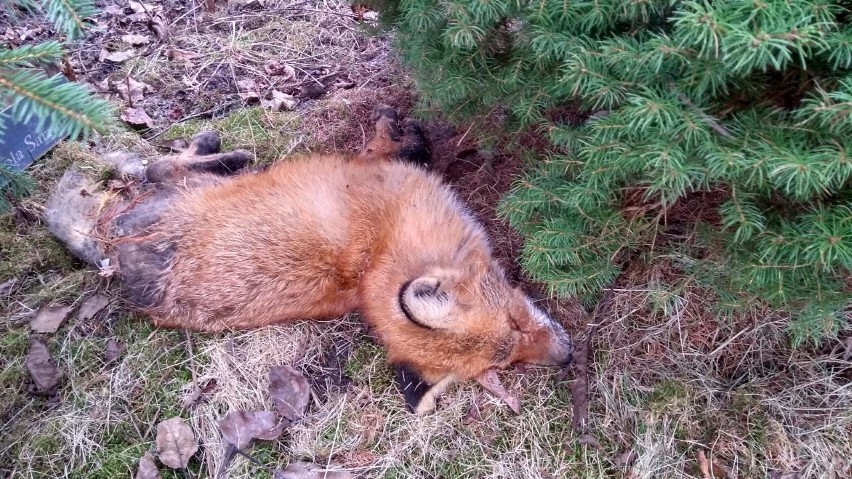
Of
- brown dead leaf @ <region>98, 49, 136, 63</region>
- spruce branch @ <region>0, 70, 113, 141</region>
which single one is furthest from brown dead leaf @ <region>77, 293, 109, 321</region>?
brown dead leaf @ <region>98, 49, 136, 63</region>

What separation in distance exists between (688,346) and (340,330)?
7.23 ft

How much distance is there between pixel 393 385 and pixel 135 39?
14.8 ft

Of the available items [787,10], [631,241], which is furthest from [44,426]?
[787,10]

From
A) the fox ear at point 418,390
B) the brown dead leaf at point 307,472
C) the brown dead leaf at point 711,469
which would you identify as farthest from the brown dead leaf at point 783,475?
the brown dead leaf at point 307,472

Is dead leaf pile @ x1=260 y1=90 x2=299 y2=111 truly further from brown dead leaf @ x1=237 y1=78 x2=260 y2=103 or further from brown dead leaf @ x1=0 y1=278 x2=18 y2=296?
brown dead leaf @ x1=0 y1=278 x2=18 y2=296

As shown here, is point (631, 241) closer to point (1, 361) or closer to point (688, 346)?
point (688, 346)

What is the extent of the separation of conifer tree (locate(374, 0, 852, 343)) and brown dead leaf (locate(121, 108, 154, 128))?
2944mm

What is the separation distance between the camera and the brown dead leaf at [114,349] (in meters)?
3.91

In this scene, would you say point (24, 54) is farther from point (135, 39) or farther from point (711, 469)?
point (135, 39)

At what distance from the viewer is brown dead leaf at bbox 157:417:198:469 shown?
11.4 ft

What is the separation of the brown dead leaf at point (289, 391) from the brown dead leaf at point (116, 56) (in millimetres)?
3722

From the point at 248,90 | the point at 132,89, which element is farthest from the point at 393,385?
the point at 132,89

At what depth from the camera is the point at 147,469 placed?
3.46m

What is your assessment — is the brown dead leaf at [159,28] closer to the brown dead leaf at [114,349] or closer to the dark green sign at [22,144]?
the dark green sign at [22,144]
